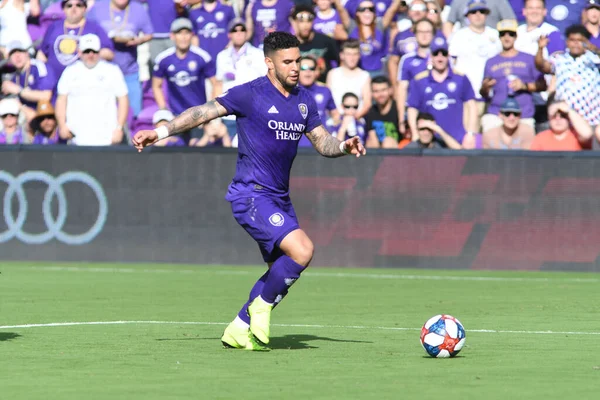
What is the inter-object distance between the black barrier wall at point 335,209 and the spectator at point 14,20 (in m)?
3.22

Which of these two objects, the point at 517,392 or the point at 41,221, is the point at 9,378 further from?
the point at 41,221

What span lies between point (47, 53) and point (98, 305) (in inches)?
328

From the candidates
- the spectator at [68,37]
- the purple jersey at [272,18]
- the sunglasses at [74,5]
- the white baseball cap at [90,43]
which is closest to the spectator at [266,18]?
the purple jersey at [272,18]

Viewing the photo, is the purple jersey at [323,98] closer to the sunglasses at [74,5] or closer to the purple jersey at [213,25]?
the purple jersey at [213,25]

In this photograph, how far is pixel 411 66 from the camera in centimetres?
1972

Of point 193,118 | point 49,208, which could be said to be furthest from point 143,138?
point 49,208

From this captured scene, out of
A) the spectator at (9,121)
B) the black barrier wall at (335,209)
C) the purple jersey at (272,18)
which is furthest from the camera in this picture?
the purple jersey at (272,18)

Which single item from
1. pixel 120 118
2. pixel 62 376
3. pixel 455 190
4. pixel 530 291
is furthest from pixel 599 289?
pixel 62 376

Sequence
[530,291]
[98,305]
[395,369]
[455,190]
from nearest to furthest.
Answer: [395,369]
[98,305]
[530,291]
[455,190]

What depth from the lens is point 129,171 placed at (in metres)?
19.6

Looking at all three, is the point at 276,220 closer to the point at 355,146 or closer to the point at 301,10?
the point at 355,146

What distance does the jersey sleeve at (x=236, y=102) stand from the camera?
33.1 ft

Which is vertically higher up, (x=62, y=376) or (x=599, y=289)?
(x=62, y=376)

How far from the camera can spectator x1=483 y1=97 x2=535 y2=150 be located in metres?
18.8
